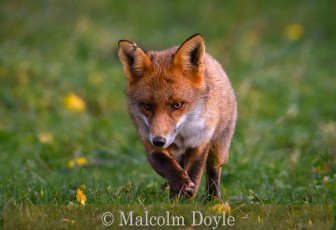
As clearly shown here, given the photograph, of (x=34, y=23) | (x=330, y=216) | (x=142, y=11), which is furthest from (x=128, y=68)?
(x=142, y=11)

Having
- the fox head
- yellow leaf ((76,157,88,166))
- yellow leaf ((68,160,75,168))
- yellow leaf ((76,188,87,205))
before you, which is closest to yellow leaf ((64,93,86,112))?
yellow leaf ((76,157,88,166))

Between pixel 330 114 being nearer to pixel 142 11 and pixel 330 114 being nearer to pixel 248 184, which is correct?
pixel 248 184

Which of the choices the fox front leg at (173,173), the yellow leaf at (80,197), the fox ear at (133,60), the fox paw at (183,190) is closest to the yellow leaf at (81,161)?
the fox ear at (133,60)

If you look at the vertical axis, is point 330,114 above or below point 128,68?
below

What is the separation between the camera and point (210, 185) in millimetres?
7074

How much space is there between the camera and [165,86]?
6.35 m

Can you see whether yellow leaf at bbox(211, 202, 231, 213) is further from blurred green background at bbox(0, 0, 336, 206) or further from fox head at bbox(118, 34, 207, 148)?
fox head at bbox(118, 34, 207, 148)

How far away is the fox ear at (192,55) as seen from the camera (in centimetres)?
643

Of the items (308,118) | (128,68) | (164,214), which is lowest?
(308,118)

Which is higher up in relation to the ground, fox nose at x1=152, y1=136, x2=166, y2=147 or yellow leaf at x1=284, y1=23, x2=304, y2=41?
fox nose at x1=152, y1=136, x2=166, y2=147

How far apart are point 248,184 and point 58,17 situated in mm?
8730

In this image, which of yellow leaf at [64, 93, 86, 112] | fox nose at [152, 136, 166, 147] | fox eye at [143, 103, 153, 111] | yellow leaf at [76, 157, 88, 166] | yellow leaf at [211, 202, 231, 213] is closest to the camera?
yellow leaf at [211, 202, 231, 213]

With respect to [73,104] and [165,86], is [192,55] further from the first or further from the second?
[73,104]

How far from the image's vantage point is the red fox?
6180 millimetres
